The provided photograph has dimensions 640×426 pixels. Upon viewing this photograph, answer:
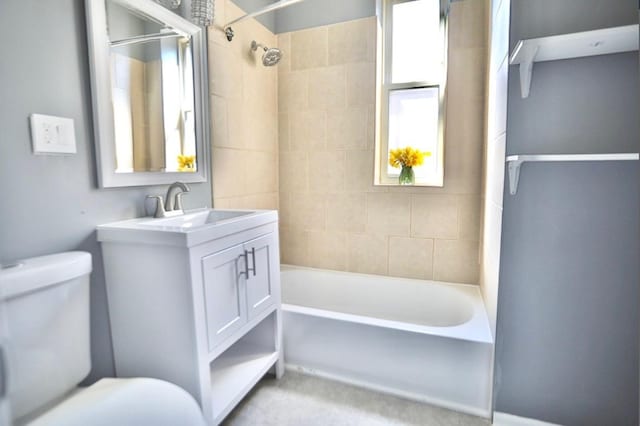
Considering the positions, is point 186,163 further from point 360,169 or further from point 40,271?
point 360,169

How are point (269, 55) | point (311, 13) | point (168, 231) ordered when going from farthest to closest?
point (311, 13)
point (269, 55)
point (168, 231)

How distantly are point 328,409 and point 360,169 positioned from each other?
1.55 meters

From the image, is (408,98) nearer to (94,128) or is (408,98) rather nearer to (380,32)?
(380,32)

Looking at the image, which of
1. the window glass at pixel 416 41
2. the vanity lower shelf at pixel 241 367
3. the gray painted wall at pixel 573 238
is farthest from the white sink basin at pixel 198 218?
the window glass at pixel 416 41

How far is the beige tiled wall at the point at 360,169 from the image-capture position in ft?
7.00

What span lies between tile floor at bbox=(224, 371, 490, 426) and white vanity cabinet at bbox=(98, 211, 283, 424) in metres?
0.19

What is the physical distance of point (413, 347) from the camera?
5.25ft

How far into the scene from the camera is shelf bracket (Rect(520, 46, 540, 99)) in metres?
1.18

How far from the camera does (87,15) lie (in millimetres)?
1243

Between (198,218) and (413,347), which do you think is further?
(198,218)

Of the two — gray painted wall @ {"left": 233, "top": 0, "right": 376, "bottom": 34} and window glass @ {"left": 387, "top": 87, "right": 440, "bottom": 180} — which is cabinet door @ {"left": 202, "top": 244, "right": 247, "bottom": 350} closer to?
window glass @ {"left": 387, "top": 87, "right": 440, "bottom": 180}

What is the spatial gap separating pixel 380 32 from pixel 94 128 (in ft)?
6.45

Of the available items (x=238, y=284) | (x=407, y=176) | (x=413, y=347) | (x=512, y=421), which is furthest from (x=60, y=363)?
(x=407, y=176)

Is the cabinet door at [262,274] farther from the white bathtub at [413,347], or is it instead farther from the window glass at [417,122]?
the window glass at [417,122]
